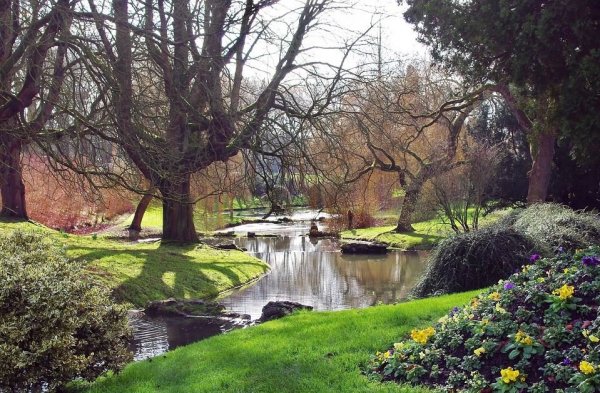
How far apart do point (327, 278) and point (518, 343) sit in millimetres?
13309

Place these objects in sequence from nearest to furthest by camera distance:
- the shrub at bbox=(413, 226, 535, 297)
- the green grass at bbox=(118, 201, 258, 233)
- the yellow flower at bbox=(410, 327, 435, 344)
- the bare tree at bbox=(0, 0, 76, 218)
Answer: the yellow flower at bbox=(410, 327, 435, 344)
the bare tree at bbox=(0, 0, 76, 218)
the shrub at bbox=(413, 226, 535, 297)
the green grass at bbox=(118, 201, 258, 233)

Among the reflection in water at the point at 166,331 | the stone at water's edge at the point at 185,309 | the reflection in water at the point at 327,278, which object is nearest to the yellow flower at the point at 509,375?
the reflection in water at the point at 166,331

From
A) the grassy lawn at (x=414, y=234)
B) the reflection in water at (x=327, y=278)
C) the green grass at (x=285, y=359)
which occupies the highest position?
the grassy lawn at (x=414, y=234)

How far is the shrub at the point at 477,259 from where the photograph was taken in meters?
11.1

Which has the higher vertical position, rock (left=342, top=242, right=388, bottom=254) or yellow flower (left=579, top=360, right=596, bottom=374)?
yellow flower (left=579, top=360, right=596, bottom=374)

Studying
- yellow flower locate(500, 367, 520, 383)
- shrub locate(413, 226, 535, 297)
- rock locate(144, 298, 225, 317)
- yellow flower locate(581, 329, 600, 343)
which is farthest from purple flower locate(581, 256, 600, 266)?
rock locate(144, 298, 225, 317)

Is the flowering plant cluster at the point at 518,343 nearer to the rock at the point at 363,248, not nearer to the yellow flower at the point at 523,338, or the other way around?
the yellow flower at the point at 523,338

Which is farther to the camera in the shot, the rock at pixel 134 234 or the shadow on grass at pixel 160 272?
the rock at pixel 134 234

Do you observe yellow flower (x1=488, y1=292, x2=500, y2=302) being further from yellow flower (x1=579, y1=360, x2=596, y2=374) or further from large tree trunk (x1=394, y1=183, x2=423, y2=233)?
large tree trunk (x1=394, y1=183, x2=423, y2=233)

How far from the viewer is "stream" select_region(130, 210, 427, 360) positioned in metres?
10.4

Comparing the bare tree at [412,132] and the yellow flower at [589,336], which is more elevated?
the bare tree at [412,132]

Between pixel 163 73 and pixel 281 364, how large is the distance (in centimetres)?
637

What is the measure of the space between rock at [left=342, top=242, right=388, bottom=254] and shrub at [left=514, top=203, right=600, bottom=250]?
1135 cm

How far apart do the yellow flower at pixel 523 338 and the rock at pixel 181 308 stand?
7.67 metres
